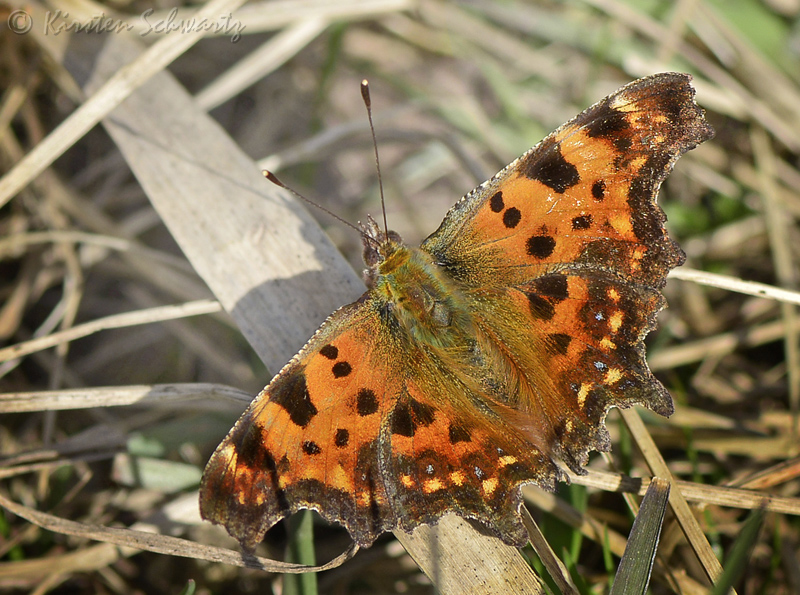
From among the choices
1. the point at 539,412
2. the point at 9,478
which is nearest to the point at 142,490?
the point at 9,478

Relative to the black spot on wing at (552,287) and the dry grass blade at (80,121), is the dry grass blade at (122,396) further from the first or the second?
the black spot on wing at (552,287)

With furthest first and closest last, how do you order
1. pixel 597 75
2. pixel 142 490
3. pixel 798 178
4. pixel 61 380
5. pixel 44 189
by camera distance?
pixel 597 75 < pixel 798 178 < pixel 44 189 < pixel 61 380 < pixel 142 490

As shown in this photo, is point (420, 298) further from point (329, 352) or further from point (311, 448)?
point (311, 448)

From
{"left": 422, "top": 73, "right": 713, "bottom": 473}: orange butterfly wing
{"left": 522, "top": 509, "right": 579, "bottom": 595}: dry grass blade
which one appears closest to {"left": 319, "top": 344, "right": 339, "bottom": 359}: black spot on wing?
{"left": 422, "top": 73, "right": 713, "bottom": 473}: orange butterfly wing

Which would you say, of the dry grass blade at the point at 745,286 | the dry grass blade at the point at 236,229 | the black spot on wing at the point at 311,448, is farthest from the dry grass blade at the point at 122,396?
the dry grass blade at the point at 745,286

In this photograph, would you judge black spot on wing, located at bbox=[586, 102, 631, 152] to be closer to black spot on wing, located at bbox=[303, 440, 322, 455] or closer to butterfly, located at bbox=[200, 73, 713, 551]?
butterfly, located at bbox=[200, 73, 713, 551]

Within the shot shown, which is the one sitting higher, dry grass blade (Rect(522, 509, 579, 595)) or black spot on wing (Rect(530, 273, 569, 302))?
black spot on wing (Rect(530, 273, 569, 302))

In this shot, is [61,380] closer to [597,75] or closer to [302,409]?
[302,409]

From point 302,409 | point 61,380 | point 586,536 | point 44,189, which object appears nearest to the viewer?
point 302,409
